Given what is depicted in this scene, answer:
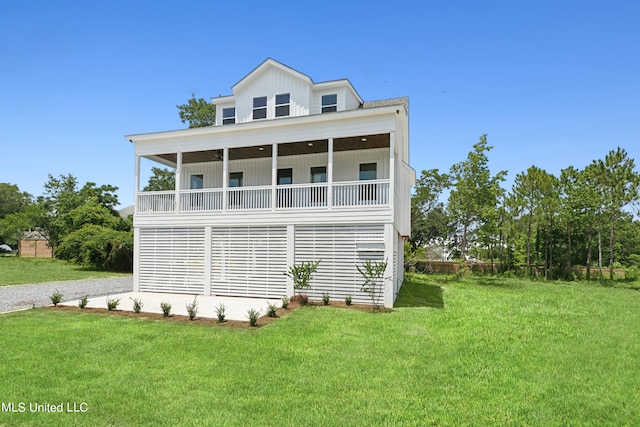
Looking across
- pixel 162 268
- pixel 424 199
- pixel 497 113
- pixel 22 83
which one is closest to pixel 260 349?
pixel 162 268

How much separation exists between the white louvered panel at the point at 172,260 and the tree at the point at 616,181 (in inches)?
1046

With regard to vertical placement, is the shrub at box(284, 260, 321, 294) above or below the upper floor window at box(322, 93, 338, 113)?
below

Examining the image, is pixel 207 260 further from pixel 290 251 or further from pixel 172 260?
pixel 290 251

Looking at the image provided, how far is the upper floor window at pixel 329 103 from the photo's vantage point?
50.8 feet

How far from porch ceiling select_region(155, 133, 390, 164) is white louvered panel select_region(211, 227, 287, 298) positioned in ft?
11.3

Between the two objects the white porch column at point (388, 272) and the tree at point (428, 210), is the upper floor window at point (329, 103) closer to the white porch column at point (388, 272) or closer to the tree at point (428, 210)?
the white porch column at point (388, 272)

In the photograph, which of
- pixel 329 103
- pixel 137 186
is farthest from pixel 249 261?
pixel 329 103

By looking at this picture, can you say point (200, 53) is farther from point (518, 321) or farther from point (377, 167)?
point (518, 321)

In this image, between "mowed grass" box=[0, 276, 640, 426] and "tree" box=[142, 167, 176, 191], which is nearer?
"mowed grass" box=[0, 276, 640, 426]

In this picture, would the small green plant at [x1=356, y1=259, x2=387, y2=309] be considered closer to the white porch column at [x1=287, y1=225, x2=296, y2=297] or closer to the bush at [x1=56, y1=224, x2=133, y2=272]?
the white porch column at [x1=287, y1=225, x2=296, y2=297]

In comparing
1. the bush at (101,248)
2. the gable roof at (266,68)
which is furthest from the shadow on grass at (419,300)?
the bush at (101,248)

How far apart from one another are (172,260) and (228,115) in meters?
7.52

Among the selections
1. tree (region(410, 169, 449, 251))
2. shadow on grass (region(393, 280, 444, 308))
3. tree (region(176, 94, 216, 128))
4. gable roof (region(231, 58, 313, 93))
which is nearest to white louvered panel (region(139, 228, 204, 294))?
gable roof (region(231, 58, 313, 93))

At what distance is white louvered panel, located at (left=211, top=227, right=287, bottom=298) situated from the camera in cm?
1248
